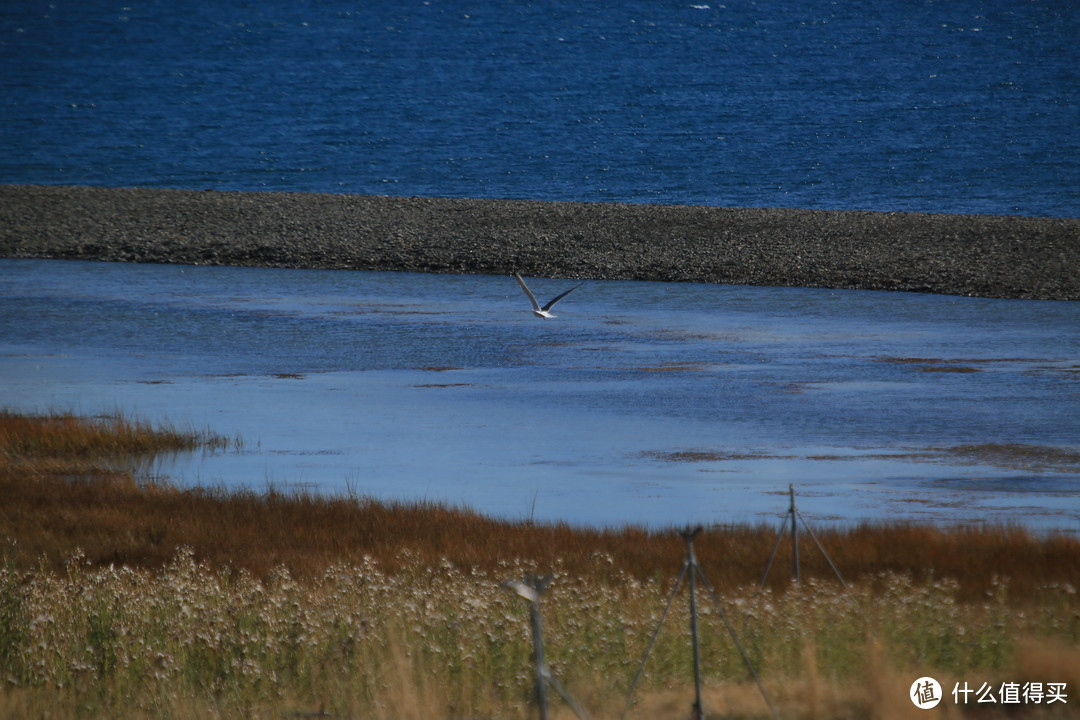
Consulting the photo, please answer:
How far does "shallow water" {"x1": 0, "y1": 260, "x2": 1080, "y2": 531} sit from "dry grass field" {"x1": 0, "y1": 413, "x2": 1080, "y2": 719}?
62.7 inches

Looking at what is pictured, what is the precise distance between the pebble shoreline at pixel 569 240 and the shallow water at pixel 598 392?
112 inches

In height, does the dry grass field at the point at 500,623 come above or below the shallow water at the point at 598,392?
above

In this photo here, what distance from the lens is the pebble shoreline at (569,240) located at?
3738 centimetres

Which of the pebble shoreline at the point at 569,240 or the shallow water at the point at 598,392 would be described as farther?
the pebble shoreline at the point at 569,240

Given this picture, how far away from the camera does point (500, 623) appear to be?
8.41 metres

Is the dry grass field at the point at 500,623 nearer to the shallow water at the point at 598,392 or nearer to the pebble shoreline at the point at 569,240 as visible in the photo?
the shallow water at the point at 598,392

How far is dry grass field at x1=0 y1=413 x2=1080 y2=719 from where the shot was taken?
297 inches

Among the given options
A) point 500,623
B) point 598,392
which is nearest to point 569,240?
point 598,392

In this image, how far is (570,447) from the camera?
56.1ft

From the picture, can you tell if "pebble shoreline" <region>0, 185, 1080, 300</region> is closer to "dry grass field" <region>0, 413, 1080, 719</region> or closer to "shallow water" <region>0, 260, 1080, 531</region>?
"shallow water" <region>0, 260, 1080, 531</region>

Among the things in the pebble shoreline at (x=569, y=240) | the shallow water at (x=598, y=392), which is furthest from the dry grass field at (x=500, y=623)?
the pebble shoreline at (x=569, y=240)

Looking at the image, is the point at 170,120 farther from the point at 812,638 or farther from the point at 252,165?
the point at 812,638

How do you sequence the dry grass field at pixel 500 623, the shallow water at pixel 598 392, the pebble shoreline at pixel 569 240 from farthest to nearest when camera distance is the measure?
the pebble shoreline at pixel 569 240 < the shallow water at pixel 598 392 < the dry grass field at pixel 500 623

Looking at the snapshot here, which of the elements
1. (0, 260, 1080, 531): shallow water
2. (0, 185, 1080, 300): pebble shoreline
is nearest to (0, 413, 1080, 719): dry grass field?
(0, 260, 1080, 531): shallow water
